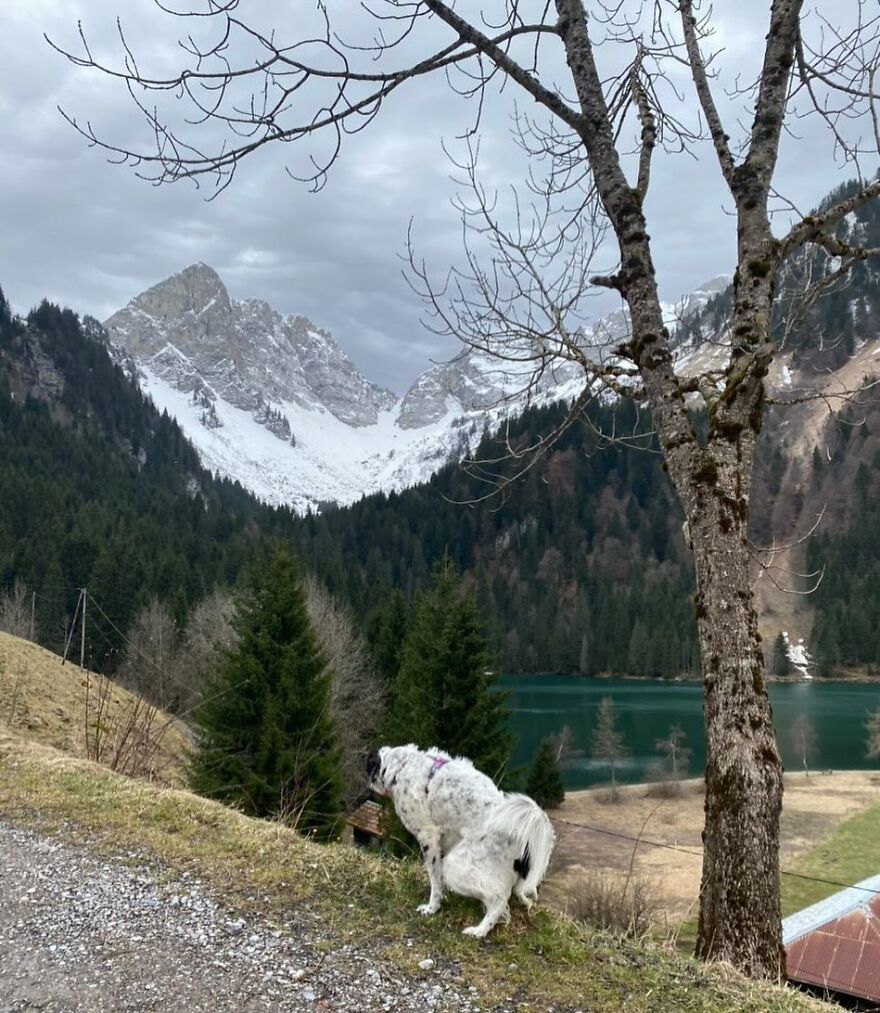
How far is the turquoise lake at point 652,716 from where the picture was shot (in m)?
49.4

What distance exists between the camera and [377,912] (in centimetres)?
404

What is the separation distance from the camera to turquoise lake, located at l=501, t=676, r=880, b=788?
49.4 meters

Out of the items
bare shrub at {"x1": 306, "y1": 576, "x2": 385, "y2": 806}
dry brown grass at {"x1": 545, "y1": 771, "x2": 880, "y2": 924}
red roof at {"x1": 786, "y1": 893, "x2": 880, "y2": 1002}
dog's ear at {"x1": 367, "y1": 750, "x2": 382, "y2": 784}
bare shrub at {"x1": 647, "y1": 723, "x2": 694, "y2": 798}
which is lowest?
dry brown grass at {"x1": 545, "y1": 771, "x2": 880, "y2": 924}

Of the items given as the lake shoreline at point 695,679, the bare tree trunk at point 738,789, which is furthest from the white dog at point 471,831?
the lake shoreline at point 695,679

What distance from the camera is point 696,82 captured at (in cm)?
502

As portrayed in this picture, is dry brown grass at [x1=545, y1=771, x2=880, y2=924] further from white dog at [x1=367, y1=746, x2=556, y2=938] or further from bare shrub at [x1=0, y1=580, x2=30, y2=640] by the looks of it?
bare shrub at [x1=0, y1=580, x2=30, y2=640]

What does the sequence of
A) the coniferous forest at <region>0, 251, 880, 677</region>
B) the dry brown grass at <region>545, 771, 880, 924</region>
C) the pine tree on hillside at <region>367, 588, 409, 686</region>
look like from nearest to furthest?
the dry brown grass at <region>545, 771, 880, 924</region> < the pine tree on hillside at <region>367, 588, 409, 686</region> < the coniferous forest at <region>0, 251, 880, 677</region>

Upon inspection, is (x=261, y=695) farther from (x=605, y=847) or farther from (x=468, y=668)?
(x=605, y=847)

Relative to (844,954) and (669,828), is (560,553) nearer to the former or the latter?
(669,828)

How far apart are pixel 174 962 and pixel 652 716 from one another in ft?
221

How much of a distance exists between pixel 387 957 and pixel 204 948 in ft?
2.73

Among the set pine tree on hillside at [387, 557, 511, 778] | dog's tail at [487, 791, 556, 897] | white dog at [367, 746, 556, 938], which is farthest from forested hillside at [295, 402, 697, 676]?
dog's tail at [487, 791, 556, 897]

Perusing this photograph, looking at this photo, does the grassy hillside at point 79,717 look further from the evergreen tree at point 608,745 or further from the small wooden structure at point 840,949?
the evergreen tree at point 608,745

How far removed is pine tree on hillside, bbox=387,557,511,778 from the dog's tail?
17.2 m
